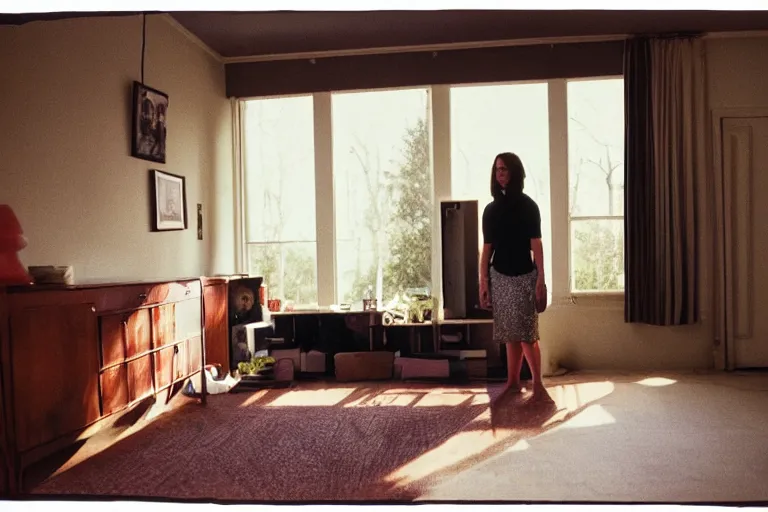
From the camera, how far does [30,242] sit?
11.1ft

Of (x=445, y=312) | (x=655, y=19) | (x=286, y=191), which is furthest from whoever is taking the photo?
(x=286, y=191)

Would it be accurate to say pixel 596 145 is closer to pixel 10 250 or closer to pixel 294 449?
pixel 294 449

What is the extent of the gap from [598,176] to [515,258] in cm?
188

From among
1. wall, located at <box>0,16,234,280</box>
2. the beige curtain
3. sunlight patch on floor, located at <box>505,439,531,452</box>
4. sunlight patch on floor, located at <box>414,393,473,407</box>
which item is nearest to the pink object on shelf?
wall, located at <box>0,16,234,280</box>

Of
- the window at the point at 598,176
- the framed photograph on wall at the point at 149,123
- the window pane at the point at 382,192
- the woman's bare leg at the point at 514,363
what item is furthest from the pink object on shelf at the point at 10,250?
the window at the point at 598,176

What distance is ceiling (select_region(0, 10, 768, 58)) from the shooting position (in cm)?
508

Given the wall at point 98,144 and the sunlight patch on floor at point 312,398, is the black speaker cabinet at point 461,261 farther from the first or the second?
the wall at point 98,144

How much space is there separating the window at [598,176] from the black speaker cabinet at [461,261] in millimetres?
926

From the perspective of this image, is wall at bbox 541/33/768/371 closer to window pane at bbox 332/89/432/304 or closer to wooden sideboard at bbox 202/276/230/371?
window pane at bbox 332/89/432/304

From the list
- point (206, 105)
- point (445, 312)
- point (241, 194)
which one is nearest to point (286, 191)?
point (241, 194)

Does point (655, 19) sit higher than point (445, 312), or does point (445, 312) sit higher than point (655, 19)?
point (655, 19)

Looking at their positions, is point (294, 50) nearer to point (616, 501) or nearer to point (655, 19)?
point (655, 19)

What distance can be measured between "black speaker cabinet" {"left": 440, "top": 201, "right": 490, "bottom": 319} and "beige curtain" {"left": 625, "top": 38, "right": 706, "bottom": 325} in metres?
1.28

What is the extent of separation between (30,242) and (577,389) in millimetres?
3724
